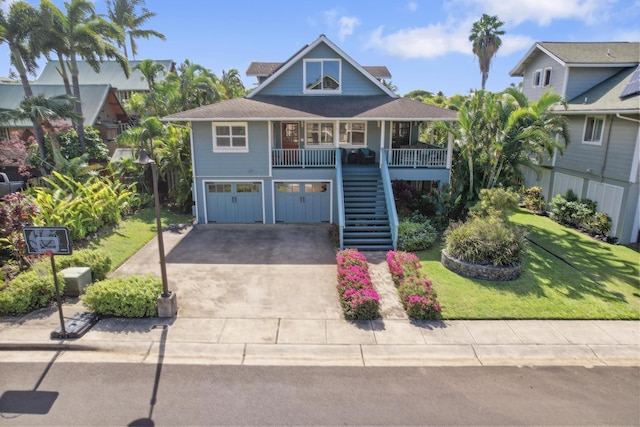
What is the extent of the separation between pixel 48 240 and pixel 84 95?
27413mm

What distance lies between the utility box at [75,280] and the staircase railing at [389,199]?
34.2ft

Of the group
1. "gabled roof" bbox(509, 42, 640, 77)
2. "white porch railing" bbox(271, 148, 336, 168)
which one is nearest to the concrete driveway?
"white porch railing" bbox(271, 148, 336, 168)

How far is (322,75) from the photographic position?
66.5ft

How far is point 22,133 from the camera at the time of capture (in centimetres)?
2788

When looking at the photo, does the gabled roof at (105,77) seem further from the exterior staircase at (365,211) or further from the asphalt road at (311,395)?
the asphalt road at (311,395)

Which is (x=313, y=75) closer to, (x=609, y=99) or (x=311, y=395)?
(x=609, y=99)

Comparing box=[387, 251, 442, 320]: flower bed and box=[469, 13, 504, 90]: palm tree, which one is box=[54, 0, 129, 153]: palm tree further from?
box=[469, 13, 504, 90]: palm tree

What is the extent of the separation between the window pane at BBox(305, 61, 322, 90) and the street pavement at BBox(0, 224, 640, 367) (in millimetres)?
11923

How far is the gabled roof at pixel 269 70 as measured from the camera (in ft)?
87.0

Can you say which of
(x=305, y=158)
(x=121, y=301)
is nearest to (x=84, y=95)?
(x=305, y=158)

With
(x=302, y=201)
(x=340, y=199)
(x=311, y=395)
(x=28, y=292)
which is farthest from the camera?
(x=302, y=201)

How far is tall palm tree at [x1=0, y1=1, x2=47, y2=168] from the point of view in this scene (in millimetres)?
19812

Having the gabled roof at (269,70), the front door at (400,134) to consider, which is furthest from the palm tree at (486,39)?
the front door at (400,134)

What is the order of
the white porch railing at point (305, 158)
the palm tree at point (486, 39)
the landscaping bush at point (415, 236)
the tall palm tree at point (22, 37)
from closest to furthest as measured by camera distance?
the landscaping bush at point (415, 236) < the white porch railing at point (305, 158) < the tall palm tree at point (22, 37) < the palm tree at point (486, 39)
